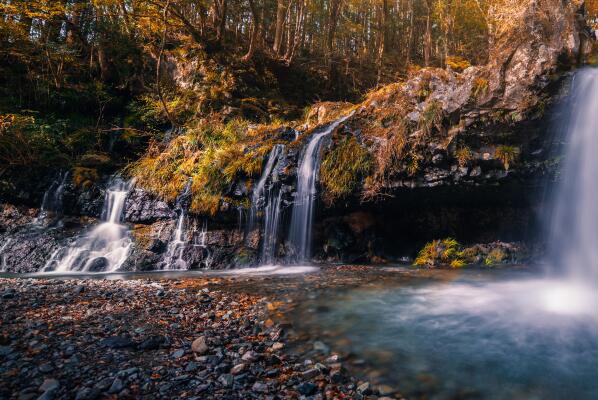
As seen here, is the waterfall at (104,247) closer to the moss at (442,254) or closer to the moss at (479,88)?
the moss at (442,254)

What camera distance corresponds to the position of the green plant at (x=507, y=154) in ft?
23.4

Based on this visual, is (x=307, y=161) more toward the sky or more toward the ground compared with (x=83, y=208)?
more toward the sky

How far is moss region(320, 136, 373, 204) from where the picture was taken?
8.26 meters

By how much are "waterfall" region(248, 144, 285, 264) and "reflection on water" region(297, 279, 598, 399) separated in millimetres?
3707

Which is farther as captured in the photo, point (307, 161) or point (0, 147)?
point (0, 147)

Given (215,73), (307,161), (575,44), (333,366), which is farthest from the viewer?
(215,73)

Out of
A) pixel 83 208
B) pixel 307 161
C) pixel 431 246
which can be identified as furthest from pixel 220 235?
pixel 431 246

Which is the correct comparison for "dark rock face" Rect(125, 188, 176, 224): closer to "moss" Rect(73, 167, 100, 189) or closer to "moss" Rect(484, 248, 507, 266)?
"moss" Rect(73, 167, 100, 189)

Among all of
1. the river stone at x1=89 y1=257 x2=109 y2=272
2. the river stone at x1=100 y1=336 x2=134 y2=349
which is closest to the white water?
the river stone at x1=89 y1=257 x2=109 y2=272

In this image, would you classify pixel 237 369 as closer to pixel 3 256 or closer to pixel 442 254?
pixel 442 254

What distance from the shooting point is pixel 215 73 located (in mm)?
13570

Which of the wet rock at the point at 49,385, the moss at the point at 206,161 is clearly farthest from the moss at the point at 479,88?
the wet rock at the point at 49,385

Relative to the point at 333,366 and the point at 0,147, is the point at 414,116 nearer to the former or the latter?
the point at 333,366

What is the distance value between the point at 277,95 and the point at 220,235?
7.42 m
